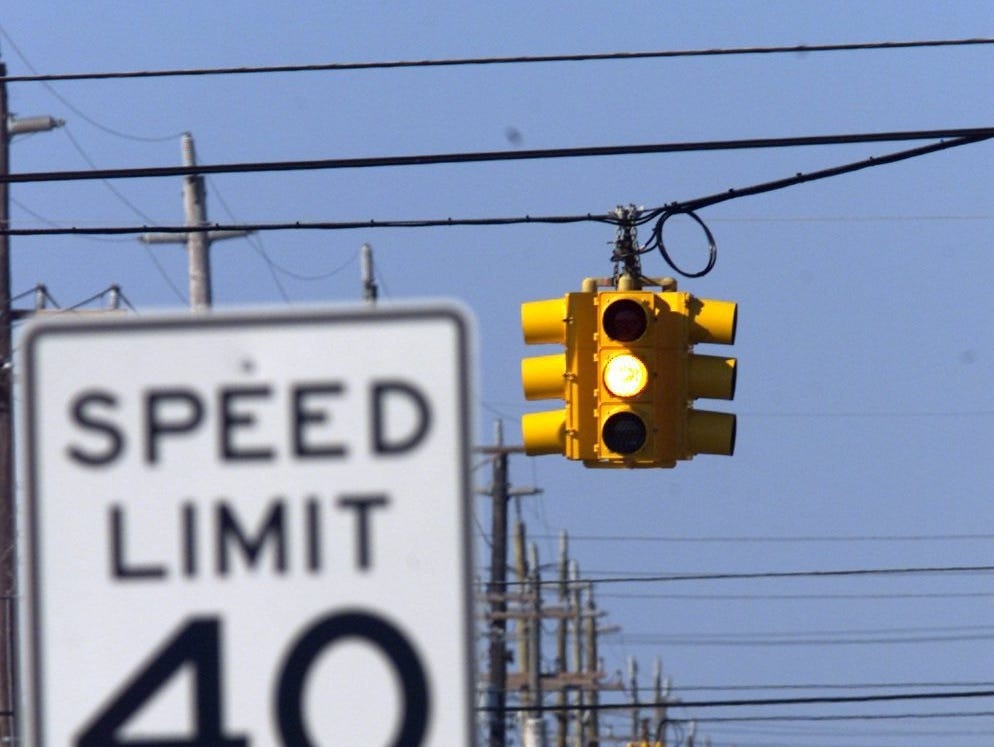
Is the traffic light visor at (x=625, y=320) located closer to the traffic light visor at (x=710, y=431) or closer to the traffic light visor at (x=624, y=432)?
the traffic light visor at (x=624, y=432)

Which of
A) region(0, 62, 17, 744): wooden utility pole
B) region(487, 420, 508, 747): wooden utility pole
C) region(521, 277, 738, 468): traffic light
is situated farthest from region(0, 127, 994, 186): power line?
region(487, 420, 508, 747): wooden utility pole

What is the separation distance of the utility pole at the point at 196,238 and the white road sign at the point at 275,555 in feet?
47.2

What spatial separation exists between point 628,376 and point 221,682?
8206 mm

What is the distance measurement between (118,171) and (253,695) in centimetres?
939

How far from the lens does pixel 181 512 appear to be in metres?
2.90

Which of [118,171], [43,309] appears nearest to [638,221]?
[118,171]

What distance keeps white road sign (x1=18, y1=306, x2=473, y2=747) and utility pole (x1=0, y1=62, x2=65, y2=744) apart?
15117mm

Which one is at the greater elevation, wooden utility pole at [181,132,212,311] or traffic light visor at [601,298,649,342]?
wooden utility pole at [181,132,212,311]


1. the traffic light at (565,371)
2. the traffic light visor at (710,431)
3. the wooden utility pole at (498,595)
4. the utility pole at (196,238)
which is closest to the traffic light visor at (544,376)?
the traffic light at (565,371)

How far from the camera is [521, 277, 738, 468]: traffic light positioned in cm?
1106

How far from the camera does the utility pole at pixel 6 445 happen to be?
18047 mm

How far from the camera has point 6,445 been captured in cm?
1842

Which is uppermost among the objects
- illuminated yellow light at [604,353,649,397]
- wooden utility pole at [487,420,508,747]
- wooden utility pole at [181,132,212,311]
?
wooden utility pole at [181,132,212,311]

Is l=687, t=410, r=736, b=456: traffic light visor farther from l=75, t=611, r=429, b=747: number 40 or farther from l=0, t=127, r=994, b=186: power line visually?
l=75, t=611, r=429, b=747: number 40
